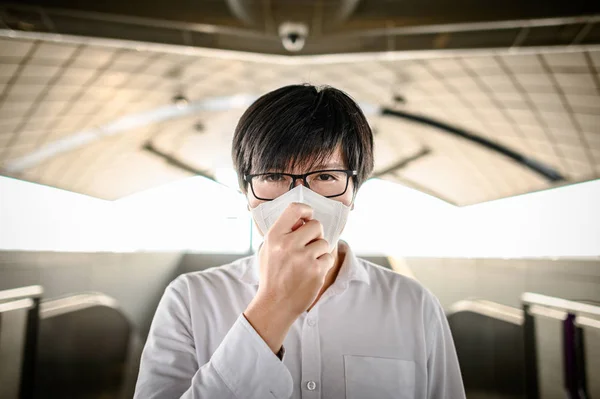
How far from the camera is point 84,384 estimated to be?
3236 millimetres

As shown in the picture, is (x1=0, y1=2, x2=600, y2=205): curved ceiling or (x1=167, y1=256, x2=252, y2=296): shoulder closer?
(x1=167, y1=256, x2=252, y2=296): shoulder

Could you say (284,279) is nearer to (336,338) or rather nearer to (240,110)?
(336,338)

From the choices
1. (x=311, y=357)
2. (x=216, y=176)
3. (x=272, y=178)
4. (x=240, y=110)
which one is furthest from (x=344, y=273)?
(x=240, y=110)

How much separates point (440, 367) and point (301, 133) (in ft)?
3.14

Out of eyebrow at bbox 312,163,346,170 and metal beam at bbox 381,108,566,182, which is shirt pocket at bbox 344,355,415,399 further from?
metal beam at bbox 381,108,566,182

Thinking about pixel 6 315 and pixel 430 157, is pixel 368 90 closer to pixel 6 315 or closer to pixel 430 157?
pixel 430 157

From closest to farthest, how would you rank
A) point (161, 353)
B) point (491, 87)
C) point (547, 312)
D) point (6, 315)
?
1. point (161, 353)
2. point (6, 315)
3. point (547, 312)
4. point (491, 87)

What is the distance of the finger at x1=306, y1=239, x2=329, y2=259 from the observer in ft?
3.07

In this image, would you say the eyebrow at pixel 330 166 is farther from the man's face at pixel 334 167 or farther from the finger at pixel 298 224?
the finger at pixel 298 224

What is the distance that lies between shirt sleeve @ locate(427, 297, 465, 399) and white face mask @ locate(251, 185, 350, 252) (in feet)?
1.75

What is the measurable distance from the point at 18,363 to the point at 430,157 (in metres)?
5.71

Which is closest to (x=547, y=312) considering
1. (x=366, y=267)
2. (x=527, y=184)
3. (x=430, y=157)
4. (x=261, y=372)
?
(x=527, y=184)

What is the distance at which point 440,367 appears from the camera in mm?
A: 1385

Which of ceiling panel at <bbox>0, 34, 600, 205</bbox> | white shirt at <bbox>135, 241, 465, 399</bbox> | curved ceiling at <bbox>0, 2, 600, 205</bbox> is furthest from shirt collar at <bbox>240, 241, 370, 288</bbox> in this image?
ceiling panel at <bbox>0, 34, 600, 205</bbox>
